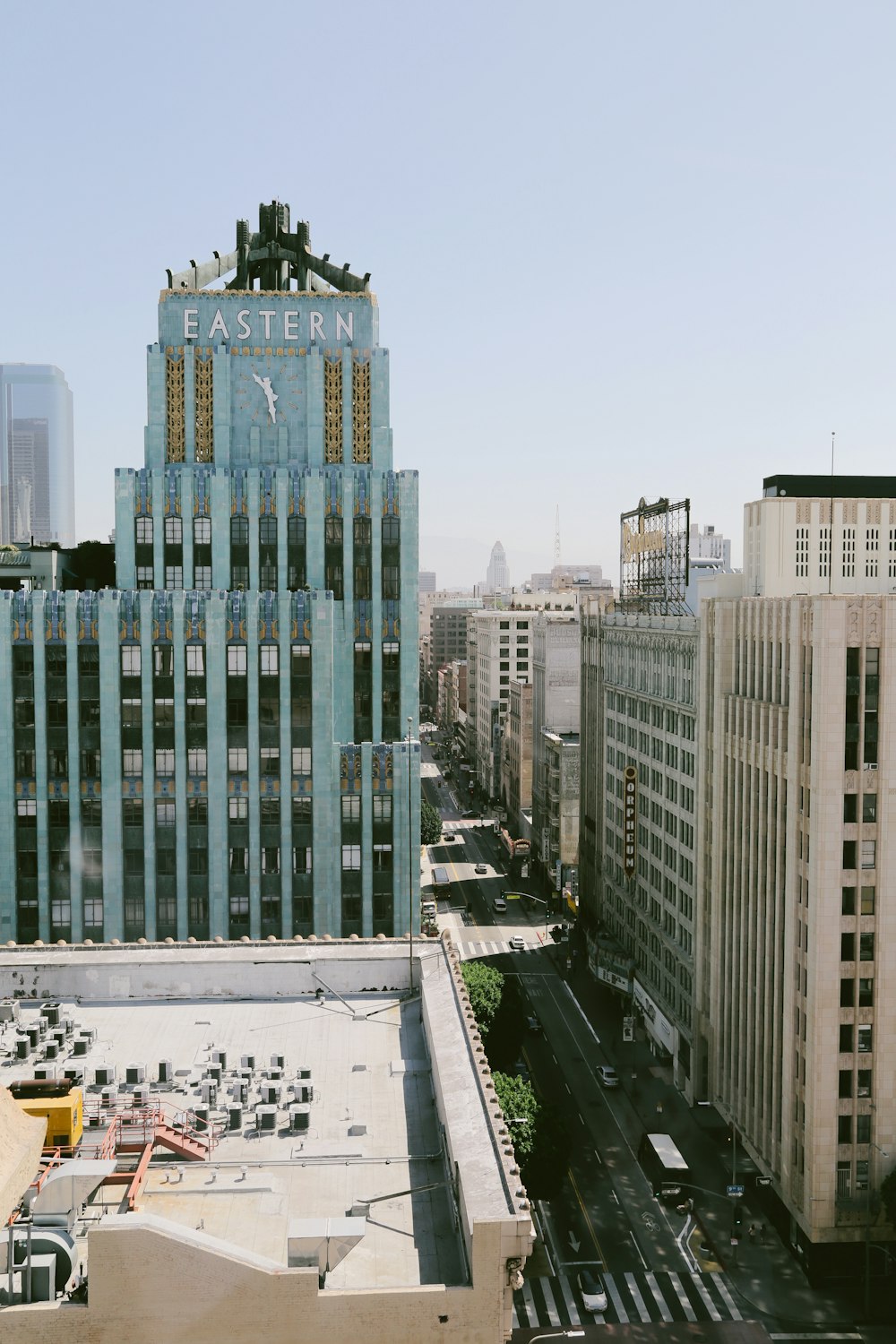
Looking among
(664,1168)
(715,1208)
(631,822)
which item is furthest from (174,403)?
(715,1208)

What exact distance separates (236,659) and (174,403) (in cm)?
2649

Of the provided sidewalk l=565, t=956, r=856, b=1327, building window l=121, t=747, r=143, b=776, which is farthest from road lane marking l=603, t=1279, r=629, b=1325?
building window l=121, t=747, r=143, b=776

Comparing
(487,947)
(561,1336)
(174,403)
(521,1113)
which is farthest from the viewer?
(487,947)

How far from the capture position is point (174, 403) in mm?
105062

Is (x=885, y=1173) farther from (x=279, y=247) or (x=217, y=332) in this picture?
(x=279, y=247)

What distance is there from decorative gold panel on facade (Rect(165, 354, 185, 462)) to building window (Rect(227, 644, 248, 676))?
22.2 meters

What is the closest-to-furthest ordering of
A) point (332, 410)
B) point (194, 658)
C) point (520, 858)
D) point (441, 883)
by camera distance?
point (194, 658) < point (332, 410) < point (441, 883) < point (520, 858)

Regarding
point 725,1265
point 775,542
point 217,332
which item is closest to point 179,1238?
point 725,1265

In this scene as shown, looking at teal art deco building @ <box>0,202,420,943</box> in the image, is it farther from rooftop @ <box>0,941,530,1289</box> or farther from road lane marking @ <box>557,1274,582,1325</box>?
rooftop @ <box>0,941,530,1289</box>

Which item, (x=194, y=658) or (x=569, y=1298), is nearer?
(x=569, y=1298)

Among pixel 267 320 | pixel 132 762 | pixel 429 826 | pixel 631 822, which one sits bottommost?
pixel 429 826

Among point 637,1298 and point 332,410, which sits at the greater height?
point 332,410

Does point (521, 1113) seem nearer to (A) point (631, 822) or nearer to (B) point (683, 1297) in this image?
(B) point (683, 1297)

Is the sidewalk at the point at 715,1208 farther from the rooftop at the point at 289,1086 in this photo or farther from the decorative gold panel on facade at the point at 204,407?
the decorative gold panel on facade at the point at 204,407
